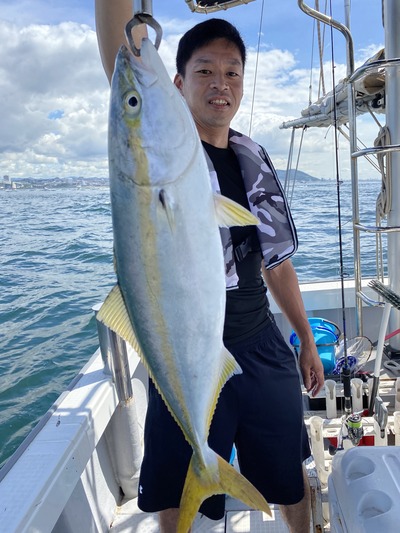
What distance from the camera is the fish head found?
3.38 feet

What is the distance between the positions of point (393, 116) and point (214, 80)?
1.85 meters

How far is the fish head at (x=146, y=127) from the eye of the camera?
103 centimetres

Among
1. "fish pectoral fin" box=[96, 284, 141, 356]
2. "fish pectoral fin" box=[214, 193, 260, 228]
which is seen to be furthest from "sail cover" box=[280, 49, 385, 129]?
"fish pectoral fin" box=[96, 284, 141, 356]

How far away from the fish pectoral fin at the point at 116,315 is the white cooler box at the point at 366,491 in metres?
0.86

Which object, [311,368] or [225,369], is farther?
[311,368]

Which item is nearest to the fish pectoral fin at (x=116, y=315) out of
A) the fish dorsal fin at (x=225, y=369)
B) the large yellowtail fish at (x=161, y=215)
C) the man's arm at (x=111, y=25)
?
the large yellowtail fish at (x=161, y=215)

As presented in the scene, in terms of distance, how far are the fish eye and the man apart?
68cm

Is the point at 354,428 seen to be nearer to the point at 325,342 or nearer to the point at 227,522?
the point at 227,522

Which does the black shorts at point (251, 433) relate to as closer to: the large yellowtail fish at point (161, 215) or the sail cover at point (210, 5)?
the large yellowtail fish at point (161, 215)

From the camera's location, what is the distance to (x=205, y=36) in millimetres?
1697

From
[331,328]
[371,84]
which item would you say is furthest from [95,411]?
[371,84]

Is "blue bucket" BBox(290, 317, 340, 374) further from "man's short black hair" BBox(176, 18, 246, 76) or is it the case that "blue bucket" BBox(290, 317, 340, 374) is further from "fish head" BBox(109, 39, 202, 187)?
"fish head" BBox(109, 39, 202, 187)

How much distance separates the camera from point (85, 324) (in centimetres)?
809

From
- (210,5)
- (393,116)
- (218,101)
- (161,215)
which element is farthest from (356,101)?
(161,215)
